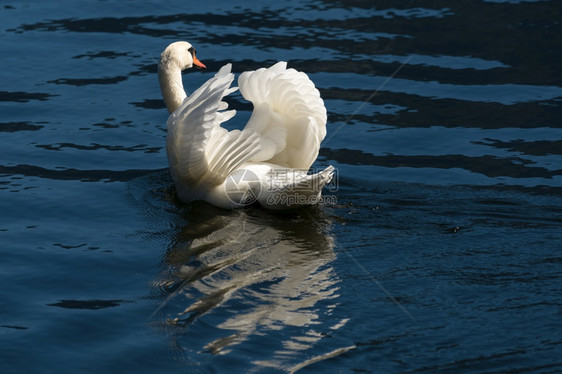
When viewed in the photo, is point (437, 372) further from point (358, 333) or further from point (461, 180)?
point (461, 180)

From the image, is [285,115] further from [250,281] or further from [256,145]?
[250,281]

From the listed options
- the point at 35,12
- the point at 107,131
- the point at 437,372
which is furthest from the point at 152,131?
the point at 437,372

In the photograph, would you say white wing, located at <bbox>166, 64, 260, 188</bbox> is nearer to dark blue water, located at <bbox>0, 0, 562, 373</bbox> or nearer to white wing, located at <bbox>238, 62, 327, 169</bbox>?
white wing, located at <bbox>238, 62, 327, 169</bbox>

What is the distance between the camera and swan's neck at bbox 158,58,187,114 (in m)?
9.20

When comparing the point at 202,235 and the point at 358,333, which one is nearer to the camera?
the point at 358,333

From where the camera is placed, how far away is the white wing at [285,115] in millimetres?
8422

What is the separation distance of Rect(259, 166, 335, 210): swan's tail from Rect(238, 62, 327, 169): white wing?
33cm

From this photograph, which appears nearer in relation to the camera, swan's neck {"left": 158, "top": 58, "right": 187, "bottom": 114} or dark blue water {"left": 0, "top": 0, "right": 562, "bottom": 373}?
dark blue water {"left": 0, "top": 0, "right": 562, "bottom": 373}

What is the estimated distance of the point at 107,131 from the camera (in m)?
10.8

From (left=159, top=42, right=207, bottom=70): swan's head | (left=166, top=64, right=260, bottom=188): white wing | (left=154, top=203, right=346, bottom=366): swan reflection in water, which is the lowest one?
(left=154, top=203, right=346, bottom=366): swan reflection in water

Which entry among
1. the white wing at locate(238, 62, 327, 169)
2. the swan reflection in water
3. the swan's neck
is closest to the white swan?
the white wing at locate(238, 62, 327, 169)

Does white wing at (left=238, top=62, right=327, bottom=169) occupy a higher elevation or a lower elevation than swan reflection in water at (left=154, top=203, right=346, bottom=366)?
higher

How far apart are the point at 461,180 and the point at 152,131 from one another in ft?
12.0

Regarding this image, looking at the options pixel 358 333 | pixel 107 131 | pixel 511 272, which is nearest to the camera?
pixel 358 333
